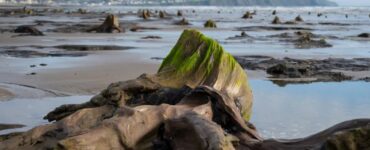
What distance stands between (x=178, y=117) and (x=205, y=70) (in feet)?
6.90

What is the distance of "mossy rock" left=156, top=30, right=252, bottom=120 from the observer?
6848 millimetres

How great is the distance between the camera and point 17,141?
202 inches

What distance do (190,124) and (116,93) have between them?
1752 millimetres

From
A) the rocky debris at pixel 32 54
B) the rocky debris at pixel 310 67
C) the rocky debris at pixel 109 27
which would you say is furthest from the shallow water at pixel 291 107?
the rocky debris at pixel 109 27

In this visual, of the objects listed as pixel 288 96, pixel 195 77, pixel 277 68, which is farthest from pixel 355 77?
pixel 195 77

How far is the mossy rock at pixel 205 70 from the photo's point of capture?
685 cm

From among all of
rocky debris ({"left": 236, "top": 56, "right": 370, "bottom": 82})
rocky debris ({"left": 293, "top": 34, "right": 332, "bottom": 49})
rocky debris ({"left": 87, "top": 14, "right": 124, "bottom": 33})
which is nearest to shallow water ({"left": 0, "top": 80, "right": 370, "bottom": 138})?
rocky debris ({"left": 236, "top": 56, "right": 370, "bottom": 82})

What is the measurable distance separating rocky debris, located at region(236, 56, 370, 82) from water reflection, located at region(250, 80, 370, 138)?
34.1 inches

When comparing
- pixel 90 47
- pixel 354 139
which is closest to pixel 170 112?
pixel 354 139

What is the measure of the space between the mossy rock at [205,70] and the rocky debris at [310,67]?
4241mm

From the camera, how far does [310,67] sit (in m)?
12.7

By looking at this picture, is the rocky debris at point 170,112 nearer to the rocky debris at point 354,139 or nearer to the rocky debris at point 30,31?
the rocky debris at point 354,139

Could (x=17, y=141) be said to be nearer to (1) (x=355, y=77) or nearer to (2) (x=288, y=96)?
(2) (x=288, y=96)

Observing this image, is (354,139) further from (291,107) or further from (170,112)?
(291,107)
